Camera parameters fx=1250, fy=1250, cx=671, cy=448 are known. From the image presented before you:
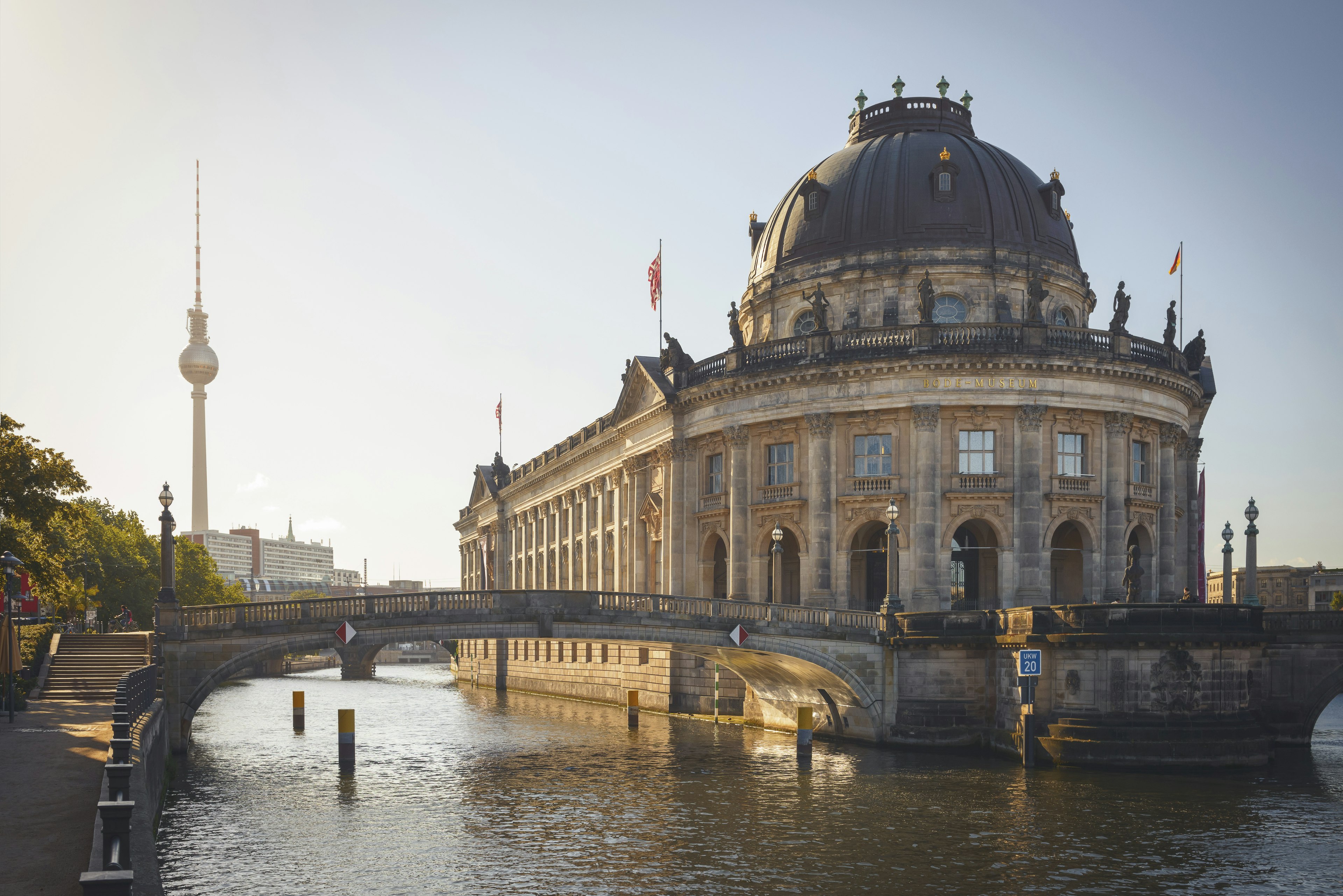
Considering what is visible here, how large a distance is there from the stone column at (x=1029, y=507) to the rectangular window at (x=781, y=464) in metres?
10.7

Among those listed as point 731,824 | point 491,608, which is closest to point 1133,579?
point 731,824

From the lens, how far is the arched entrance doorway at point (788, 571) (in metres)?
61.1

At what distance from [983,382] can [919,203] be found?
14243 millimetres

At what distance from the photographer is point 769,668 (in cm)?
5388

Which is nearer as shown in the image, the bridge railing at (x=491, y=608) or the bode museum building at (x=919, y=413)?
the bridge railing at (x=491, y=608)

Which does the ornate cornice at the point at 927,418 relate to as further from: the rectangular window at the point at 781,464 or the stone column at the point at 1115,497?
the stone column at the point at 1115,497

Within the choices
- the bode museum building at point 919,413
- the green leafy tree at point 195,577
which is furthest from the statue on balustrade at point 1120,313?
the green leafy tree at point 195,577

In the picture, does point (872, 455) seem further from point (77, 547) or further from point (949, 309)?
point (77, 547)

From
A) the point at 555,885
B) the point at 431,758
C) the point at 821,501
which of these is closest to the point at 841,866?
the point at 555,885

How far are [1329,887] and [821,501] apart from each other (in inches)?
1252

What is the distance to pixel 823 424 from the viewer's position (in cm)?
5741

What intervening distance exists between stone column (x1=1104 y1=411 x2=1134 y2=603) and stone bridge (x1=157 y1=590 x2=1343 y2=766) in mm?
6969

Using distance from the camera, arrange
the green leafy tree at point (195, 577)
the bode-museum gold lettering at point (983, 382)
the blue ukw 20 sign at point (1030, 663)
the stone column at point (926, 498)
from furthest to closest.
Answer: the green leafy tree at point (195, 577) → the stone column at point (926, 498) → the bode-museum gold lettering at point (983, 382) → the blue ukw 20 sign at point (1030, 663)

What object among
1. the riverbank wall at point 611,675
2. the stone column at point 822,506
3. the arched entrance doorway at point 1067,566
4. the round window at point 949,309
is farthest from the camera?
the riverbank wall at point 611,675
